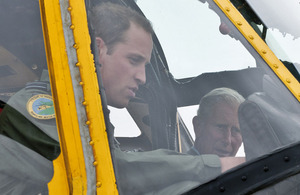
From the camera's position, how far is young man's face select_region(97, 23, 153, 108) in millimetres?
1836

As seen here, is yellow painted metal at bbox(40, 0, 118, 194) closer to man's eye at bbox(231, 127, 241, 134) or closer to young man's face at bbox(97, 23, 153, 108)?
young man's face at bbox(97, 23, 153, 108)

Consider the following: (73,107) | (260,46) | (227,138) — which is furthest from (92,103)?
(260,46)

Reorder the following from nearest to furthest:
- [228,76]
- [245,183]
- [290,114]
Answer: [245,183]
[290,114]
[228,76]

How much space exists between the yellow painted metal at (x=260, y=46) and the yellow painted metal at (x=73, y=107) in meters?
0.56

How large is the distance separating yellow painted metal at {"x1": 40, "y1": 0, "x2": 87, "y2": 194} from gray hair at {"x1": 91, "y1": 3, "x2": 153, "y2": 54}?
0.50 ft

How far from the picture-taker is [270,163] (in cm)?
162

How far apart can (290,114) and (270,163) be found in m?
0.21

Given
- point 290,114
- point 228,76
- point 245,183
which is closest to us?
point 245,183

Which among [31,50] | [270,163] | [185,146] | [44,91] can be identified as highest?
[31,50]

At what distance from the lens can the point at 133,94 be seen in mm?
1877

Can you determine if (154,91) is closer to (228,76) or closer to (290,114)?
(228,76)

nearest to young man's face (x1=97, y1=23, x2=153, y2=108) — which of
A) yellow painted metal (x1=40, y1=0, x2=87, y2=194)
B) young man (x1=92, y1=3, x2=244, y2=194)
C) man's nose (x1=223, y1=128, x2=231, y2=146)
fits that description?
young man (x1=92, y1=3, x2=244, y2=194)

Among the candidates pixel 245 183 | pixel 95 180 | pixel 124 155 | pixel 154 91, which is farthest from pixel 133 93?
pixel 245 183

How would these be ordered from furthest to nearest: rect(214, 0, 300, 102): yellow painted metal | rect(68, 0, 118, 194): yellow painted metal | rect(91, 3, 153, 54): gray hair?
rect(91, 3, 153, 54): gray hair → rect(214, 0, 300, 102): yellow painted metal → rect(68, 0, 118, 194): yellow painted metal
